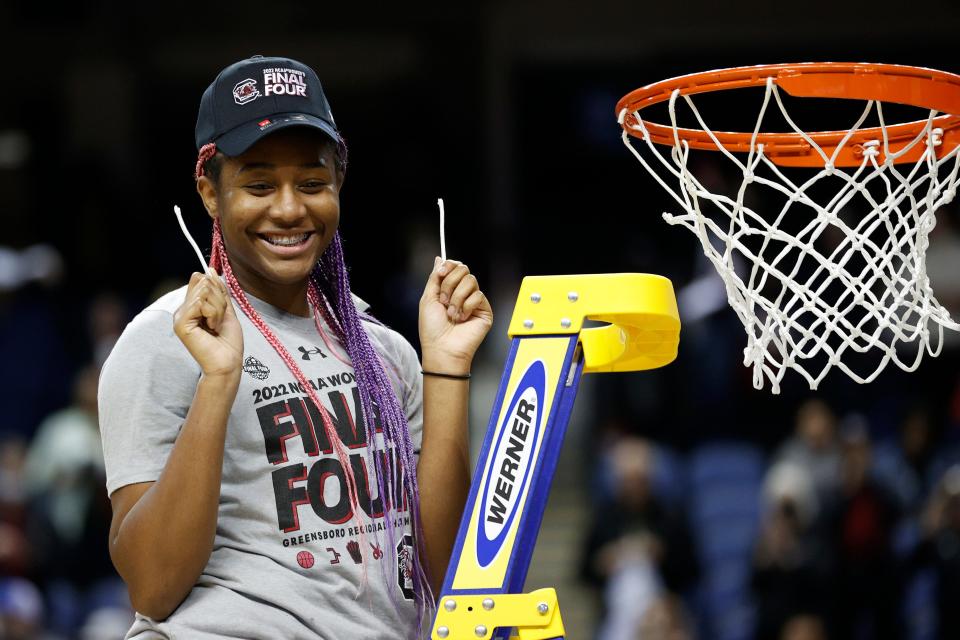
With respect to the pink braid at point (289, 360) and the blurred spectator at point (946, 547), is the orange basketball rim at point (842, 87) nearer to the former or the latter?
the pink braid at point (289, 360)

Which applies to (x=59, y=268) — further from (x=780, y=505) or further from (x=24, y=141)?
(x=780, y=505)

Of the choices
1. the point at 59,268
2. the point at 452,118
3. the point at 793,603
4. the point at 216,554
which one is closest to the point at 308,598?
the point at 216,554

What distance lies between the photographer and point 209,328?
2.09 meters

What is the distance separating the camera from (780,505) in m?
6.70

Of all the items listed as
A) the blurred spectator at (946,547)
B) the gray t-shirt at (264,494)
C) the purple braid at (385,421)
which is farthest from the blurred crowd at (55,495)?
the gray t-shirt at (264,494)

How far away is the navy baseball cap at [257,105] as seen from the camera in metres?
2.21

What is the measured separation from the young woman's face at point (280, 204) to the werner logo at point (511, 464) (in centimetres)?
43

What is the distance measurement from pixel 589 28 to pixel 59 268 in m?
4.15

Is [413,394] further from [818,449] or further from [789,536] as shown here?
[818,449]

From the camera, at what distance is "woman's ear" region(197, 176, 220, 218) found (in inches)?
90.8

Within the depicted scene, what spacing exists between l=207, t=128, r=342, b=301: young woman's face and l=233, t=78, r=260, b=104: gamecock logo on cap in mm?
70

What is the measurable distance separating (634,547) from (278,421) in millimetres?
4938

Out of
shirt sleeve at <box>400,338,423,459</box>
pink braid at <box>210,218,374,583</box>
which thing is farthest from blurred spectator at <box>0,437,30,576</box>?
pink braid at <box>210,218,374,583</box>

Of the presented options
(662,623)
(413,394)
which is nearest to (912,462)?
(662,623)
